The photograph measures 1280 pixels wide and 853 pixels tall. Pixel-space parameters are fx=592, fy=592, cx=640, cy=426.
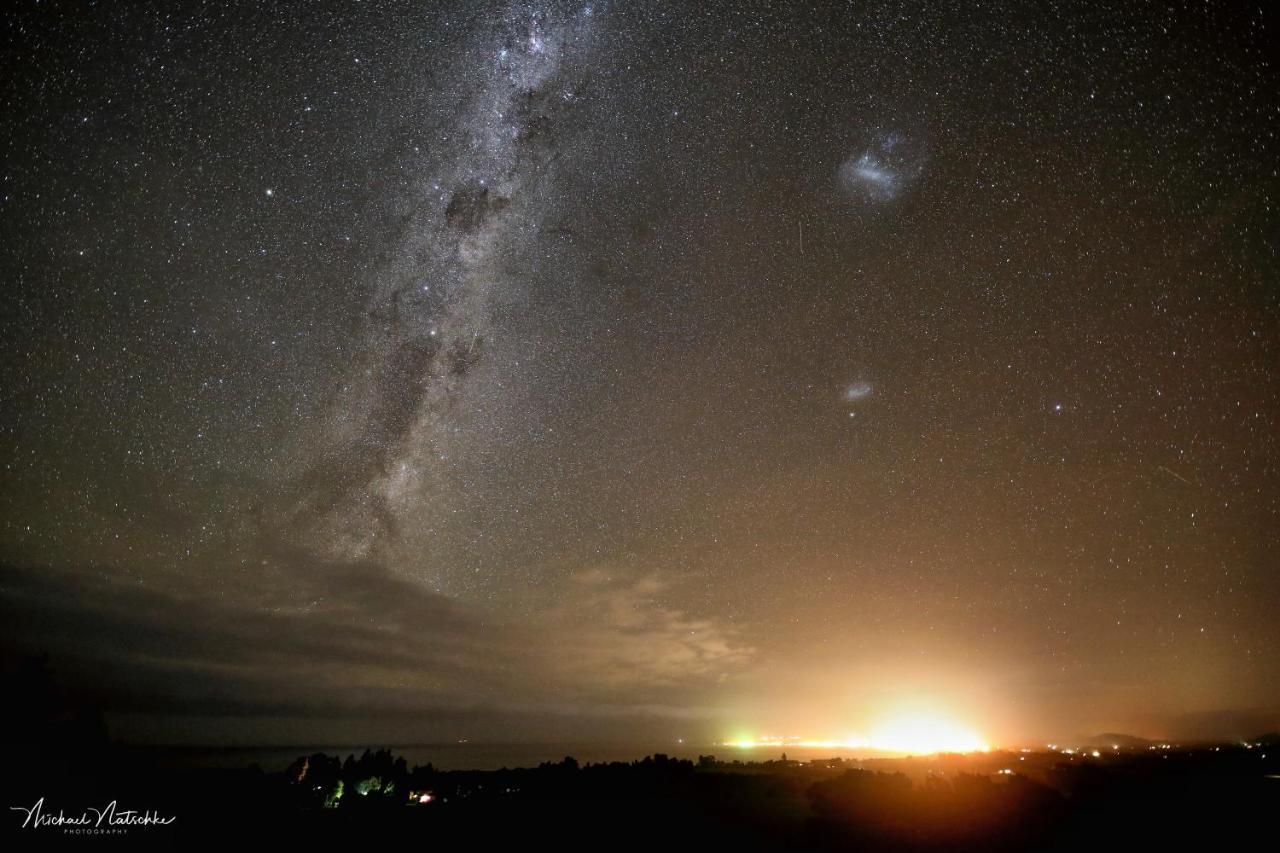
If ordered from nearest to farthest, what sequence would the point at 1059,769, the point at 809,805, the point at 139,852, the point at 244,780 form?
the point at 139,852, the point at 809,805, the point at 244,780, the point at 1059,769

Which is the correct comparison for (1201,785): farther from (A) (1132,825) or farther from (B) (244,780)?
(B) (244,780)

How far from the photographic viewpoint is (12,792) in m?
19.7

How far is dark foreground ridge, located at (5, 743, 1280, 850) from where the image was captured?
52.7ft

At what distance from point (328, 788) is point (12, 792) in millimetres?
10526

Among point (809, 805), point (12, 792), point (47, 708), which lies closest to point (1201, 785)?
point (809, 805)

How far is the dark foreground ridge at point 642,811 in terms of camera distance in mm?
16078

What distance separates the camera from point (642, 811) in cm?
1981

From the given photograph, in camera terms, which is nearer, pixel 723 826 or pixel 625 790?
pixel 723 826

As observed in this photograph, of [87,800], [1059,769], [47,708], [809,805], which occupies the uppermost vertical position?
[47,708]

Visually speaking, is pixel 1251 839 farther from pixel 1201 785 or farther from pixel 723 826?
pixel 723 826

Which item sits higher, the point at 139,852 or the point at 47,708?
the point at 47,708

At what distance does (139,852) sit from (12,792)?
1059cm

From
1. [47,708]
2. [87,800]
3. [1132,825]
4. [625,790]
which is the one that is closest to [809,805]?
Answer: [625,790]

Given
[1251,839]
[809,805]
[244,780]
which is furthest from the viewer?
[244,780]
